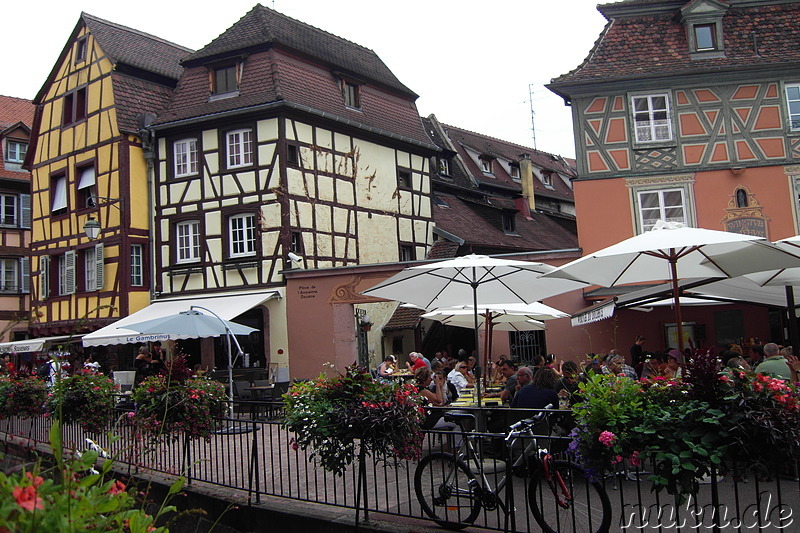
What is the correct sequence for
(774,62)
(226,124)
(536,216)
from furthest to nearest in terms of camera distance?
(536,216)
(226,124)
(774,62)

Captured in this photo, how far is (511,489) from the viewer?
5.93m

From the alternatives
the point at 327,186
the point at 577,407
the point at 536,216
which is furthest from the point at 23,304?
the point at 577,407

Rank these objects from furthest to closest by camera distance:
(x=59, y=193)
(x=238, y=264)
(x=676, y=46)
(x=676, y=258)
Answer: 1. (x=59, y=193)
2. (x=238, y=264)
3. (x=676, y=46)
4. (x=676, y=258)

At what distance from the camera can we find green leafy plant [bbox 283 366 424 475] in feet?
21.2

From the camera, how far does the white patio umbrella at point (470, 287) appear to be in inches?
419

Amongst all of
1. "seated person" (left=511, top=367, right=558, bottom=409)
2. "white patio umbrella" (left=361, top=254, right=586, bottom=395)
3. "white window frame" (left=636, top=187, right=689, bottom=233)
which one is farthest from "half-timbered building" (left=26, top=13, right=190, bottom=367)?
"seated person" (left=511, top=367, right=558, bottom=409)

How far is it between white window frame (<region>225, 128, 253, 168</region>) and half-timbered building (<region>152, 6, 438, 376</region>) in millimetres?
37

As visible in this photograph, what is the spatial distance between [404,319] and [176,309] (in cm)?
728

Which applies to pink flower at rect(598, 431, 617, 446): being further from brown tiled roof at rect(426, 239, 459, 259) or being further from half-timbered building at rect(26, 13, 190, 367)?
brown tiled roof at rect(426, 239, 459, 259)

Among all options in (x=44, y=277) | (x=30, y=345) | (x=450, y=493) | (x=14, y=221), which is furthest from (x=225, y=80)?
(x=450, y=493)

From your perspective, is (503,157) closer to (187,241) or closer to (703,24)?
(703,24)

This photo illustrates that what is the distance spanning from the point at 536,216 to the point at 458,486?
113 ft

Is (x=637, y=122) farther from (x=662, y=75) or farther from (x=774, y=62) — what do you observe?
(x=774, y=62)

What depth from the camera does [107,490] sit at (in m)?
2.43
